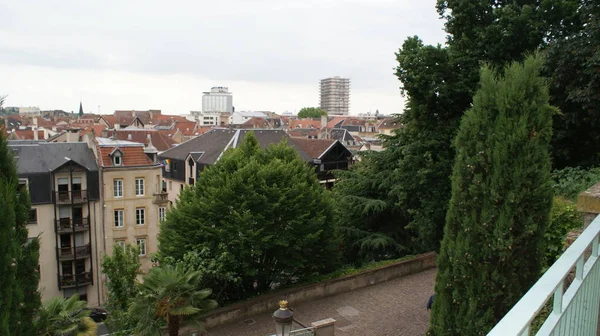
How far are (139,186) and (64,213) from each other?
16.3 feet

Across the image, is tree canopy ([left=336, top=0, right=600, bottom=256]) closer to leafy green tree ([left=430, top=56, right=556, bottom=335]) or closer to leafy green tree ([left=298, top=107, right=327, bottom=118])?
leafy green tree ([left=430, top=56, right=556, bottom=335])

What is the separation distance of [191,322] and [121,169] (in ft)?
72.3

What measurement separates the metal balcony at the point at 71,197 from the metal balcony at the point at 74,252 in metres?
2.99

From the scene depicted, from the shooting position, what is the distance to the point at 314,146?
45188mm

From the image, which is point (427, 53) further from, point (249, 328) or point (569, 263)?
point (569, 263)

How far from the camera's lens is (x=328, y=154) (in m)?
43.8

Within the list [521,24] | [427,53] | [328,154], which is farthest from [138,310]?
[328,154]

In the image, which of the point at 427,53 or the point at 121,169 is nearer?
the point at 427,53

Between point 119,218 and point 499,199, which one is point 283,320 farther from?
point 119,218

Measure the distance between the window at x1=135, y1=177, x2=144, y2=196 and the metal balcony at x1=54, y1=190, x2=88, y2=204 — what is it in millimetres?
3406

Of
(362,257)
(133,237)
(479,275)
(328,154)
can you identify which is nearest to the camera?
(479,275)

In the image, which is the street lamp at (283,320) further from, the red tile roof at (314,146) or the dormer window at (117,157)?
the red tile roof at (314,146)

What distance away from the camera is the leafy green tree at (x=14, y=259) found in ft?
26.2

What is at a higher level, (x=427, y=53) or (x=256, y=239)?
(x=427, y=53)
